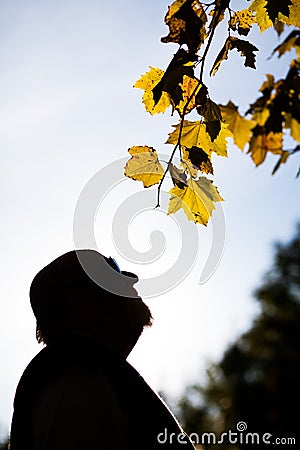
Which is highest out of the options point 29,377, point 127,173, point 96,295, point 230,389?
point 230,389

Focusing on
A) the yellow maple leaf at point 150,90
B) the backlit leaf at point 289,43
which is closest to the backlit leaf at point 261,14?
the backlit leaf at point 289,43

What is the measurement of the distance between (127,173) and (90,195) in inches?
7.6

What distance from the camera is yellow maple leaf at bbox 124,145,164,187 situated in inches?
67.9

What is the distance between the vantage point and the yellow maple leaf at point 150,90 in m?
1.69

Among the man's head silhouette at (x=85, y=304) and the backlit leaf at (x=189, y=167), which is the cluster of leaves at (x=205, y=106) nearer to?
the backlit leaf at (x=189, y=167)

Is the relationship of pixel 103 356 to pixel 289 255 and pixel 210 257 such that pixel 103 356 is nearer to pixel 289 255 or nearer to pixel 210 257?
pixel 210 257

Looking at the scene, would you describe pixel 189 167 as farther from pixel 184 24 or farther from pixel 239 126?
pixel 184 24

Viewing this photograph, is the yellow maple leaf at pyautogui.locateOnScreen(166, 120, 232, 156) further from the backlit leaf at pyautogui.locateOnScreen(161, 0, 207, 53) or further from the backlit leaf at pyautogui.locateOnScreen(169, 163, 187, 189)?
the backlit leaf at pyautogui.locateOnScreen(161, 0, 207, 53)

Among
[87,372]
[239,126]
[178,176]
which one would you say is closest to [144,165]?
[178,176]

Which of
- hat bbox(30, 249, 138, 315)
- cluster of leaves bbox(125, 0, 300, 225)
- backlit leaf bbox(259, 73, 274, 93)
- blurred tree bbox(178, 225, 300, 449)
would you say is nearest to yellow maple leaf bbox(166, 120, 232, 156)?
cluster of leaves bbox(125, 0, 300, 225)

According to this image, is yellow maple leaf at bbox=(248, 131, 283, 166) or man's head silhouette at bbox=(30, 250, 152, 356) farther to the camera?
man's head silhouette at bbox=(30, 250, 152, 356)

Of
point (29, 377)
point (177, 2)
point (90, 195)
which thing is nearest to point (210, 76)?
point (177, 2)

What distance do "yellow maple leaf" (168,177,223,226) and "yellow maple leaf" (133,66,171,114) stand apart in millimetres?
243

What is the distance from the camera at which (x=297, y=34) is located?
5.20 ft
